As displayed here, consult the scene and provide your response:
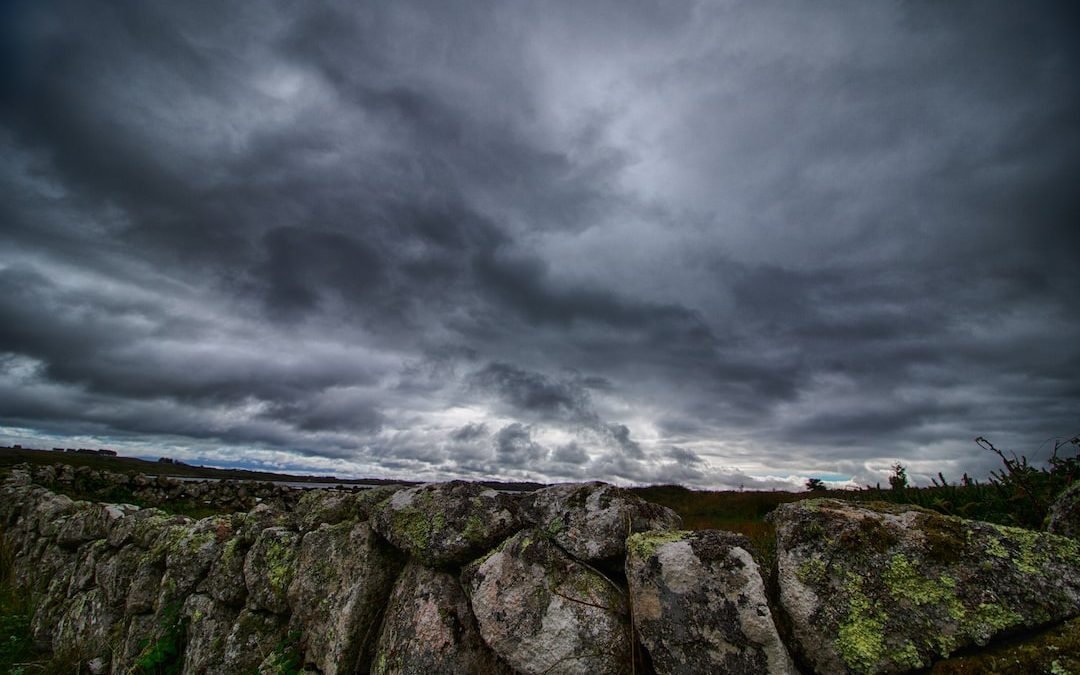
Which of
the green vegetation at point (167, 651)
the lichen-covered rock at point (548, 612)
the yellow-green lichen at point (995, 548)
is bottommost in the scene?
the green vegetation at point (167, 651)

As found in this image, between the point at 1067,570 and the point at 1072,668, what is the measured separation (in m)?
0.50

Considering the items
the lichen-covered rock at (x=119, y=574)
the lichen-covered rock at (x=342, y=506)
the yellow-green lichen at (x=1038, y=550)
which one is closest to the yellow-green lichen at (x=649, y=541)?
the yellow-green lichen at (x=1038, y=550)

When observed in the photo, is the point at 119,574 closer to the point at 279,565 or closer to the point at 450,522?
the point at 279,565

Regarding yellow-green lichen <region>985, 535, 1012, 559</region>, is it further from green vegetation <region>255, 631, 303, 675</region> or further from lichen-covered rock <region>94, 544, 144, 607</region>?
lichen-covered rock <region>94, 544, 144, 607</region>

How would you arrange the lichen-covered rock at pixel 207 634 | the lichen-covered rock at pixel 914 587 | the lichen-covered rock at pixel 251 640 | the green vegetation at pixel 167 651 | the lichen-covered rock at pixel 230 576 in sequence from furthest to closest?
the green vegetation at pixel 167 651
the lichen-covered rock at pixel 230 576
the lichen-covered rock at pixel 207 634
the lichen-covered rock at pixel 251 640
the lichen-covered rock at pixel 914 587

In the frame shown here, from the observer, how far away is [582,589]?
10.8ft

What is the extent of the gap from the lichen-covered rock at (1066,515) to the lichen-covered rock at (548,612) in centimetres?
228

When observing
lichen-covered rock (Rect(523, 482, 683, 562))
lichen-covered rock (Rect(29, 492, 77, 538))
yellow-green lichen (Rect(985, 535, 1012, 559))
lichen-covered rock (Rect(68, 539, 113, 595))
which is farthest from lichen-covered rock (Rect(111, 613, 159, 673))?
yellow-green lichen (Rect(985, 535, 1012, 559))

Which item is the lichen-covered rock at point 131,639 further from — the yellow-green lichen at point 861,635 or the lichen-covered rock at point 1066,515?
the lichen-covered rock at point 1066,515

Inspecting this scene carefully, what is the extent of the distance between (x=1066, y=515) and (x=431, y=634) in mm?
3820

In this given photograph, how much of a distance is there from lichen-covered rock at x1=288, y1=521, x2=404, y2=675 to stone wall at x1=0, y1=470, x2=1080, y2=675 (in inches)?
0.6

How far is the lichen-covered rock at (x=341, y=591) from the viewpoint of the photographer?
4281mm

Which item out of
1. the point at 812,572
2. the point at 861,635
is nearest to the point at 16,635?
the point at 812,572

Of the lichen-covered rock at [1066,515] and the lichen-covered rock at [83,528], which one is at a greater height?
the lichen-covered rock at [1066,515]
